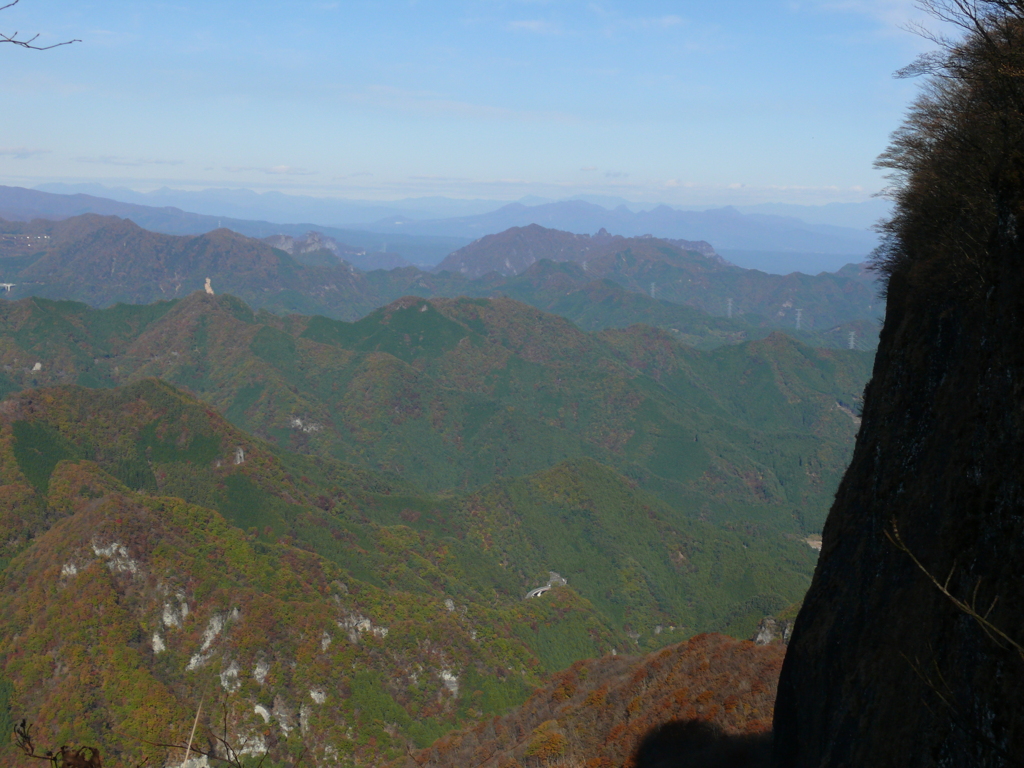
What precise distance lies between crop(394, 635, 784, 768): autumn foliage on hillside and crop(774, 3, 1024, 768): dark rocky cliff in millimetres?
10655

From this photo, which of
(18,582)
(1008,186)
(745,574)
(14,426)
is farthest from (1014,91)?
(745,574)

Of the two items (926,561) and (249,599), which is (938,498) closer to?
(926,561)

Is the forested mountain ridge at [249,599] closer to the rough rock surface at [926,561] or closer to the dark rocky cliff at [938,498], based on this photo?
the rough rock surface at [926,561]

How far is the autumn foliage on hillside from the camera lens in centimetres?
3131

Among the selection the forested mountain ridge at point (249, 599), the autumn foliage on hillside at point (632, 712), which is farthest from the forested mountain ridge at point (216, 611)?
the autumn foliage on hillside at point (632, 712)

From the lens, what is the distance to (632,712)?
36.6 m

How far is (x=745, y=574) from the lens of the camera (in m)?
154

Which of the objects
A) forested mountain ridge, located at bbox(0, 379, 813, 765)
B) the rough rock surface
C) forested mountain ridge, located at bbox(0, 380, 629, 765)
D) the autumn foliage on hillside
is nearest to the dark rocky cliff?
the rough rock surface

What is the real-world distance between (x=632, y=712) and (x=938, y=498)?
26.7m

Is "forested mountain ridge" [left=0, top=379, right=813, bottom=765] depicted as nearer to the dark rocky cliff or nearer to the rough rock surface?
the rough rock surface

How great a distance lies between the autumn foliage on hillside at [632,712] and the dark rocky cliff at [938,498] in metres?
10.7

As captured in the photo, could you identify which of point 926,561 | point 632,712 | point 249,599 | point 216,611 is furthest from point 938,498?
point 216,611

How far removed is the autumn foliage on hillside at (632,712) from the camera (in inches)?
1233

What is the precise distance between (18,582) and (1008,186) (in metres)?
96.0
